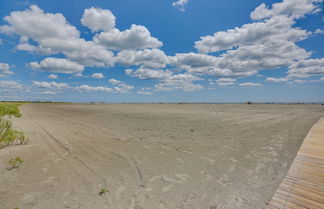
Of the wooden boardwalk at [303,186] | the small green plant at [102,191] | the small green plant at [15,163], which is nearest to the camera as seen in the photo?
the wooden boardwalk at [303,186]

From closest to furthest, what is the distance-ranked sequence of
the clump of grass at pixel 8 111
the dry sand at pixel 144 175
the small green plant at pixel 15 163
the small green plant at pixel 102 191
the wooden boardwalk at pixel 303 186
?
the wooden boardwalk at pixel 303 186 → the dry sand at pixel 144 175 → the small green plant at pixel 102 191 → the small green plant at pixel 15 163 → the clump of grass at pixel 8 111

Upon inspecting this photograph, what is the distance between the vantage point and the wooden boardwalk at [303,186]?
318 centimetres

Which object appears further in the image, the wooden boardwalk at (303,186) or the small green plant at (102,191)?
the small green plant at (102,191)

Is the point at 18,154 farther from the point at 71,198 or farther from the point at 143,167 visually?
the point at 143,167

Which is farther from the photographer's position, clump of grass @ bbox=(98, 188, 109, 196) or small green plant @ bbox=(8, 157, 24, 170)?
small green plant @ bbox=(8, 157, 24, 170)

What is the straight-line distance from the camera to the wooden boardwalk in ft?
10.4

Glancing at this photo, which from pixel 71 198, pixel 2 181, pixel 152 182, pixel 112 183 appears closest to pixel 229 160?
pixel 152 182

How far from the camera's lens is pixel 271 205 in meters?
3.22

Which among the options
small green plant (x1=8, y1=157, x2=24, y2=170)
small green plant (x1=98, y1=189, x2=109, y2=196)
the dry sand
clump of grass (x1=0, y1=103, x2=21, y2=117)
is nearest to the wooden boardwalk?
the dry sand

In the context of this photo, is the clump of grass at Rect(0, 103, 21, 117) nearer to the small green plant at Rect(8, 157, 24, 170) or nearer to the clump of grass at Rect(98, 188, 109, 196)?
the small green plant at Rect(8, 157, 24, 170)

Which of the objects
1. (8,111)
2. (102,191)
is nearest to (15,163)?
(102,191)

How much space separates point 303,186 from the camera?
3.73 meters

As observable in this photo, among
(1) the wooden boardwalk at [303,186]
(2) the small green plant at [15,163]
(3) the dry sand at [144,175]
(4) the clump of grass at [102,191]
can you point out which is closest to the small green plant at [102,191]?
(4) the clump of grass at [102,191]

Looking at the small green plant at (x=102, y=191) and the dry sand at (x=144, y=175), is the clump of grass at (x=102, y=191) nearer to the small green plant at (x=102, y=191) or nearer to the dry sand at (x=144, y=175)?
the small green plant at (x=102, y=191)
